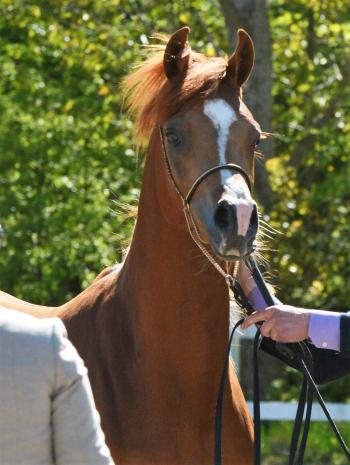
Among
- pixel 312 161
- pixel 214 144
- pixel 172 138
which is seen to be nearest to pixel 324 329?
pixel 214 144

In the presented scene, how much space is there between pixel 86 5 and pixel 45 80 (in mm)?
951

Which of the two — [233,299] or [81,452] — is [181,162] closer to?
[233,299]

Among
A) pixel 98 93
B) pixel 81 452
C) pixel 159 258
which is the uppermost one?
pixel 81 452

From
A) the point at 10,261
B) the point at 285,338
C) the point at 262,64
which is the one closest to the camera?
the point at 285,338

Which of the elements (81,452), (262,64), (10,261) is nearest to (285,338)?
(81,452)

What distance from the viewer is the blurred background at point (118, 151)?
948cm

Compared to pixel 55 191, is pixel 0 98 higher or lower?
higher

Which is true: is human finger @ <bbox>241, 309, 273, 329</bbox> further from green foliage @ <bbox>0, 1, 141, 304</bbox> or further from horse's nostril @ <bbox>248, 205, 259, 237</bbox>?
green foliage @ <bbox>0, 1, 141, 304</bbox>

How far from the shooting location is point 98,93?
10.3m

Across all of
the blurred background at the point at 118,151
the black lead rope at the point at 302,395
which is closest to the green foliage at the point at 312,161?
the blurred background at the point at 118,151

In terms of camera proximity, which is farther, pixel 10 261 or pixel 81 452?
pixel 10 261

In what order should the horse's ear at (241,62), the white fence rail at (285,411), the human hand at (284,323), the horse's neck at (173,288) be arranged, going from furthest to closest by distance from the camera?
the white fence rail at (285,411), the horse's ear at (241,62), the horse's neck at (173,288), the human hand at (284,323)

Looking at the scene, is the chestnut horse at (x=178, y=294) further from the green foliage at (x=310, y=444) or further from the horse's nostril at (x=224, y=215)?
the green foliage at (x=310, y=444)

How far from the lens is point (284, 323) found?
141 inches
